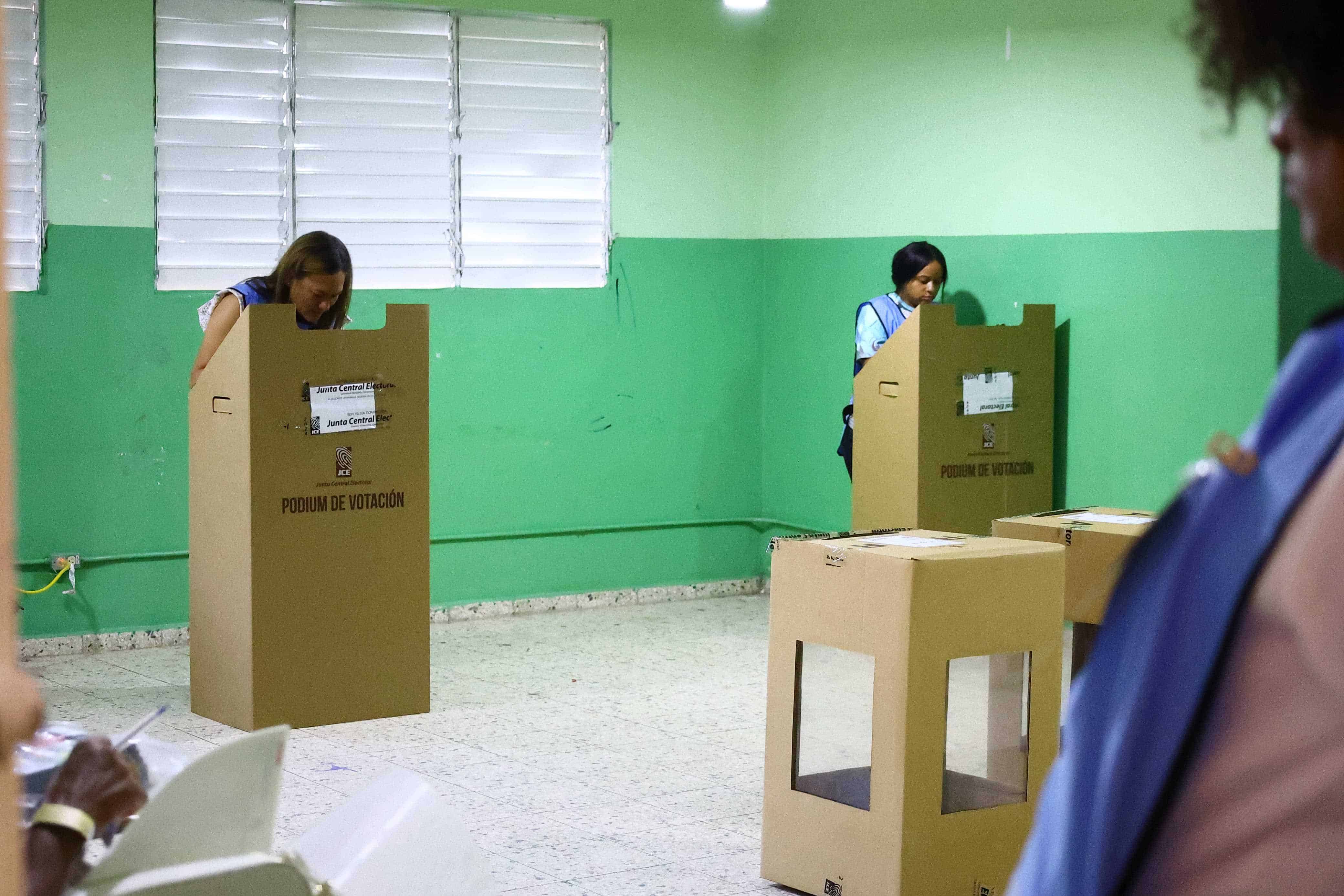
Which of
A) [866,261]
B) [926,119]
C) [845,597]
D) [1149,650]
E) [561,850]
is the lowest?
[561,850]

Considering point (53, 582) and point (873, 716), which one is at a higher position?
point (873, 716)

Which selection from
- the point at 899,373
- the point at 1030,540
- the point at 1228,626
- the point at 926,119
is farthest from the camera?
the point at 926,119

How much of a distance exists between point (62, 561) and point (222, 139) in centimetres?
155

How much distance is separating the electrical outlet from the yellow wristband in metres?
4.07

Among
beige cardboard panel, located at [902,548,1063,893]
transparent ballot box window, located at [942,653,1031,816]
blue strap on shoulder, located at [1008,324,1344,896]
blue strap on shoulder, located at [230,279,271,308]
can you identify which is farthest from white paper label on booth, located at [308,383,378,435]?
blue strap on shoulder, located at [1008,324,1344,896]

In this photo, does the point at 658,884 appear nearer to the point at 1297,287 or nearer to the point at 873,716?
the point at 873,716

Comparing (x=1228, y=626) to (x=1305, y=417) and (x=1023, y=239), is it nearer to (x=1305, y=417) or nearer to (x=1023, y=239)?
(x=1305, y=417)

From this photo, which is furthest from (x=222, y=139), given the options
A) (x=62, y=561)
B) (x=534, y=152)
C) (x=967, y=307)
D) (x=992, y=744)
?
(x=992, y=744)

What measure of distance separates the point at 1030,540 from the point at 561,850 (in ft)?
3.85

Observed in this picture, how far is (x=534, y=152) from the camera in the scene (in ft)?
19.1

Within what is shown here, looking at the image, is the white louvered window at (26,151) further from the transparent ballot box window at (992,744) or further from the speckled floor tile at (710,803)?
the transparent ballot box window at (992,744)

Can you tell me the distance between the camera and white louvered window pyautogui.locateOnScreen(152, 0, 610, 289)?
5191 mm

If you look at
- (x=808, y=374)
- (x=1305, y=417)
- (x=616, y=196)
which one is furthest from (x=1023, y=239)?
(x=1305, y=417)

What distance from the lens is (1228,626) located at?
586 millimetres
